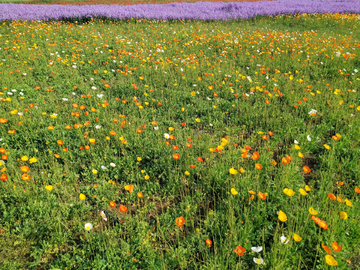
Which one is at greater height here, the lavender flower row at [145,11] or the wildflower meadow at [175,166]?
the lavender flower row at [145,11]

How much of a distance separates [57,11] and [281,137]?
41.1ft

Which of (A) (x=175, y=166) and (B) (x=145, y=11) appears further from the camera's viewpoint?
(B) (x=145, y=11)

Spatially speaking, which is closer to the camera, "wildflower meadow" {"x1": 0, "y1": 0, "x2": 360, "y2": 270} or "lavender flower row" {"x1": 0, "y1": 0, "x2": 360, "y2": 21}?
"wildflower meadow" {"x1": 0, "y1": 0, "x2": 360, "y2": 270}

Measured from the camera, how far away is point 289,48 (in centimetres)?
741

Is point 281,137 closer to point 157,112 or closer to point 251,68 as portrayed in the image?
point 157,112

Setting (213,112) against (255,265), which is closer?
(255,265)

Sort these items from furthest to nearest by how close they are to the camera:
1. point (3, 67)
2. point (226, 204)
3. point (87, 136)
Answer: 1. point (3, 67)
2. point (87, 136)
3. point (226, 204)

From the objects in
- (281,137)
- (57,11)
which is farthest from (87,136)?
(57,11)

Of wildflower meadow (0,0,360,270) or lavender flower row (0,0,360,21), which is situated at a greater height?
lavender flower row (0,0,360,21)

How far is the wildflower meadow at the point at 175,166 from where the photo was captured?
2.00 m

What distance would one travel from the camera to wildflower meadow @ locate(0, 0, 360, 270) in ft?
6.55

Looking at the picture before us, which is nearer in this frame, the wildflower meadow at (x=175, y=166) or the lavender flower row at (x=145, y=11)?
the wildflower meadow at (x=175, y=166)

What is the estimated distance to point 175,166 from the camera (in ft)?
9.29

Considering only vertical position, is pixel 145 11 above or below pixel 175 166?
above
